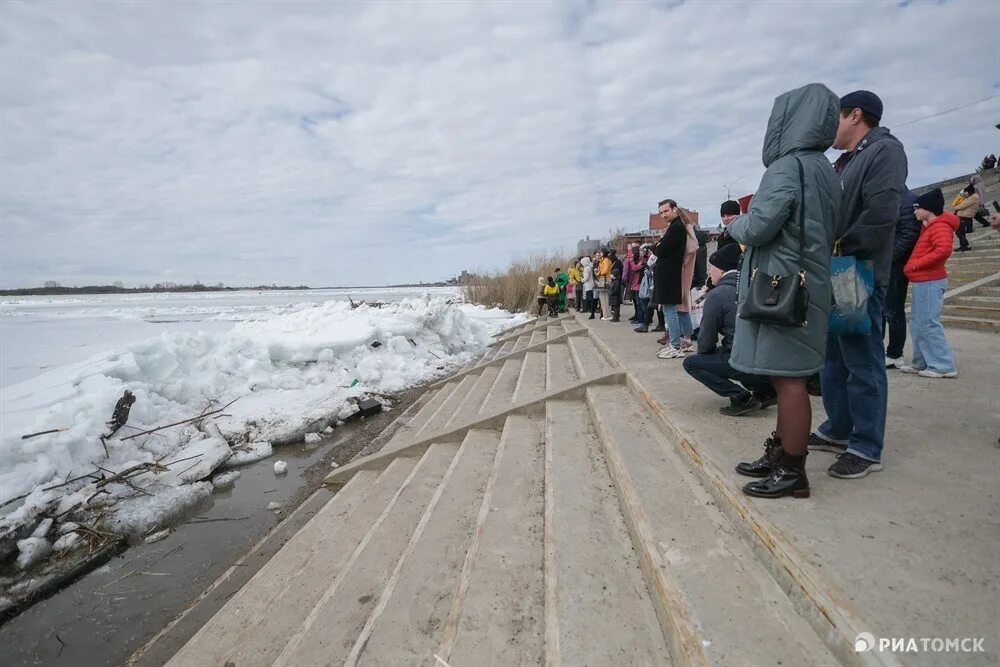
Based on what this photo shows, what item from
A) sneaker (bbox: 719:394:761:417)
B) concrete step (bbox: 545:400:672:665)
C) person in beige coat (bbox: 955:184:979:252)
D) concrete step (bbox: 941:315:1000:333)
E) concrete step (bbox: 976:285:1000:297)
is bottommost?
concrete step (bbox: 545:400:672:665)

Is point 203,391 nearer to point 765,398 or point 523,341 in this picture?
point 523,341

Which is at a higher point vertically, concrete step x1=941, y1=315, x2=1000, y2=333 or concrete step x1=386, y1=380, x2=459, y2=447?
concrete step x1=941, y1=315, x2=1000, y2=333

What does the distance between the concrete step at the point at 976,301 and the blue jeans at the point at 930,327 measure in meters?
3.94

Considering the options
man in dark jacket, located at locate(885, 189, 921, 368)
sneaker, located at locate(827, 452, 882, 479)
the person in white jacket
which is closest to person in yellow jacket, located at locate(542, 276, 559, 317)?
the person in white jacket

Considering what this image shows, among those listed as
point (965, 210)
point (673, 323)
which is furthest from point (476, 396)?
point (965, 210)

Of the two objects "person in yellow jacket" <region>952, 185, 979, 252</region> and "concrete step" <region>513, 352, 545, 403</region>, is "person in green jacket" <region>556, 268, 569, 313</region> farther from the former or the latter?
"person in yellow jacket" <region>952, 185, 979, 252</region>

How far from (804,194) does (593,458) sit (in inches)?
80.5

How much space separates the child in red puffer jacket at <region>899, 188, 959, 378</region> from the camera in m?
3.95

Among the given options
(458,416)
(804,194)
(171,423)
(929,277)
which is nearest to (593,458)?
(804,194)

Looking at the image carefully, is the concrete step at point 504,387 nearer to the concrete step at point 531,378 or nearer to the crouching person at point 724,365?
the concrete step at point 531,378

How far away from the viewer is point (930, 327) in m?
3.94

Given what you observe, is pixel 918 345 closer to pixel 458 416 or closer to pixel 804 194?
pixel 804 194

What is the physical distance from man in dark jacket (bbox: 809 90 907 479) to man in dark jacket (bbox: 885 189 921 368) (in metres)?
2.30

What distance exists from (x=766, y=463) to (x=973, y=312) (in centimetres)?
720
